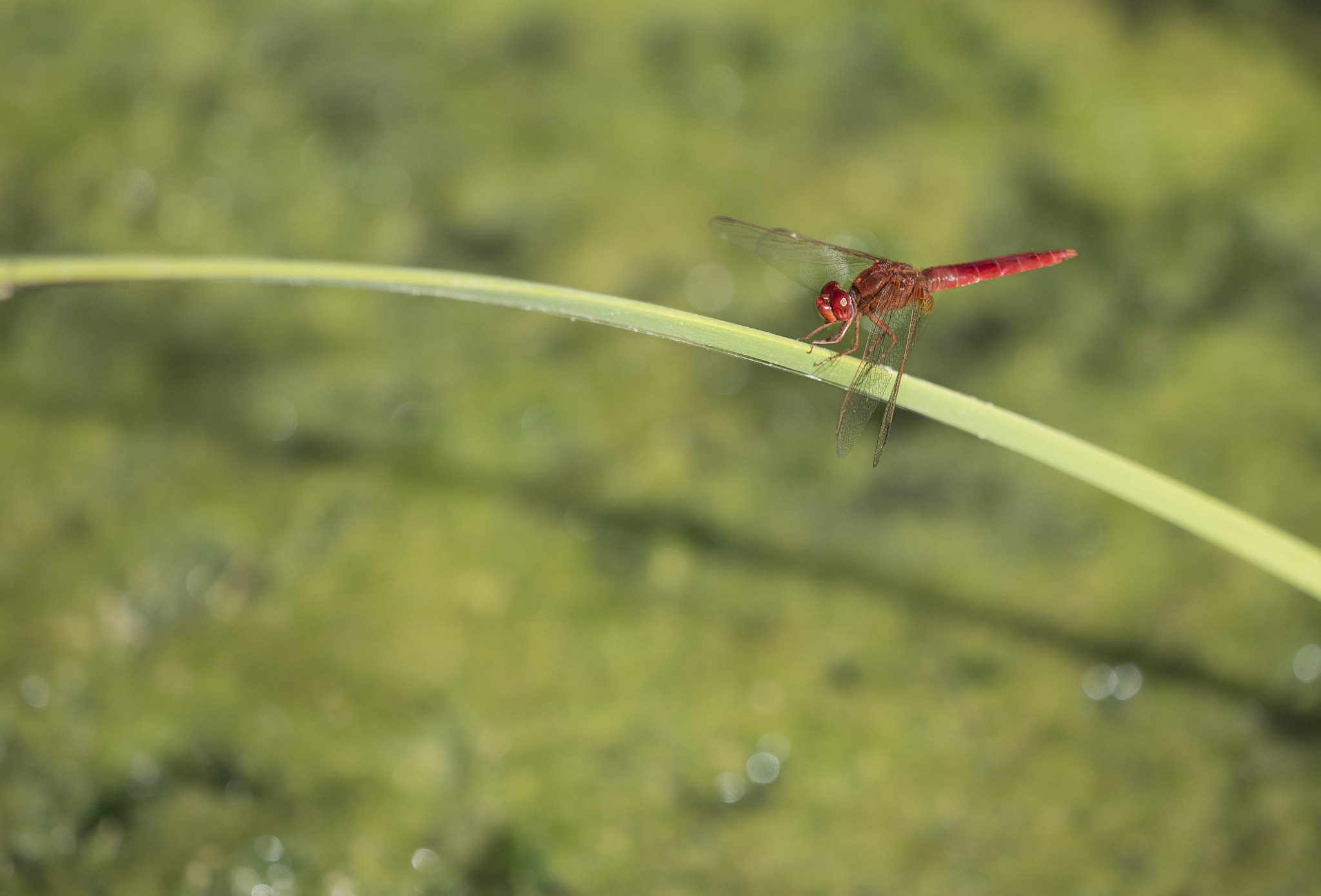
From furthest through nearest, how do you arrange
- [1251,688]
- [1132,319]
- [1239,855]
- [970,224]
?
[970,224]
[1132,319]
[1251,688]
[1239,855]

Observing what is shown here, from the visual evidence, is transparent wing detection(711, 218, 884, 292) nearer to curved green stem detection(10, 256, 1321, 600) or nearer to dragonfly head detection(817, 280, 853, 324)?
dragonfly head detection(817, 280, 853, 324)

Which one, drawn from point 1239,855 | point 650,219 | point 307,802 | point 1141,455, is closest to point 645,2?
point 650,219

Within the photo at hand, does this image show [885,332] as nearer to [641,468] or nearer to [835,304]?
[835,304]

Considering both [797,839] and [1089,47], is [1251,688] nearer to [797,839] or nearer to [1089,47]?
[797,839]

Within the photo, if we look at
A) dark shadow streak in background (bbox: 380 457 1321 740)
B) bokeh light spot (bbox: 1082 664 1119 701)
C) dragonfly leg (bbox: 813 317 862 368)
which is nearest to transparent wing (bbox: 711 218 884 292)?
dragonfly leg (bbox: 813 317 862 368)

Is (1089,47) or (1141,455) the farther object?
(1089,47)

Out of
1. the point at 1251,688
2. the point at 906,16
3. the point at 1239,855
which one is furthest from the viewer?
the point at 906,16

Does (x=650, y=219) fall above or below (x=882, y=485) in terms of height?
above

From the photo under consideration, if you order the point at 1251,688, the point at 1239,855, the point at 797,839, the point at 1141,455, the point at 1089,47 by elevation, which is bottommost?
the point at 797,839

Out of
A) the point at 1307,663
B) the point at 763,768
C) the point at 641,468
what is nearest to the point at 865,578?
the point at 763,768
